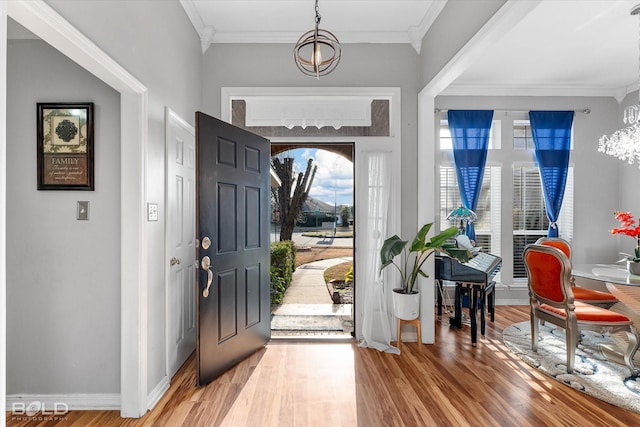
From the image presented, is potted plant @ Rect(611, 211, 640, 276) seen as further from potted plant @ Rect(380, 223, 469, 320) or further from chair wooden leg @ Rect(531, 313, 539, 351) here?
potted plant @ Rect(380, 223, 469, 320)

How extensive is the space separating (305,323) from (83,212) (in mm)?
2569

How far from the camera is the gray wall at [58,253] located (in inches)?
85.0

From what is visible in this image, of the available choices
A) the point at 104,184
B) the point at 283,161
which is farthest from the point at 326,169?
the point at 104,184

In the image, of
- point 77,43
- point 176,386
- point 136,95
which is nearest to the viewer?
point 77,43

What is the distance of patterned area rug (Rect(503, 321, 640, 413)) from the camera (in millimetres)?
2391

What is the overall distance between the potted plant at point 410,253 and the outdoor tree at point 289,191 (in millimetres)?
2188

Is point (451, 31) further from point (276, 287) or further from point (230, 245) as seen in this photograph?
point (276, 287)

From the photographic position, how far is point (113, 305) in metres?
2.20

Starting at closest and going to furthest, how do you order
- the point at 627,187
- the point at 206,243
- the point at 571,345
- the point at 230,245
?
the point at 206,243, the point at 571,345, the point at 230,245, the point at 627,187

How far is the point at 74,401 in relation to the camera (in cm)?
Result: 219

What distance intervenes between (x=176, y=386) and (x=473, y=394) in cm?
218

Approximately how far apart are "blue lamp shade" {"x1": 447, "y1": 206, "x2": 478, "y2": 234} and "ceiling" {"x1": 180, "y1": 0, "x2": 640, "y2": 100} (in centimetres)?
173

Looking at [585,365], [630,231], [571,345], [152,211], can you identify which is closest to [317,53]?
[152,211]

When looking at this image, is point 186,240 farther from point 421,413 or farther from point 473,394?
point 473,394
